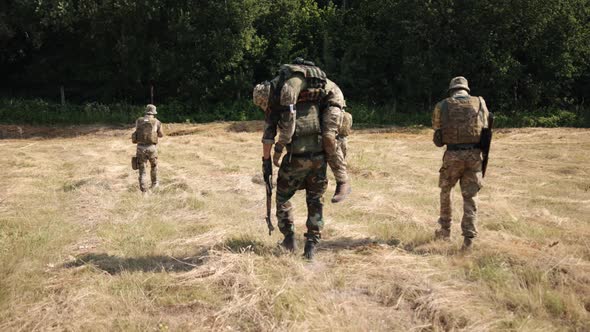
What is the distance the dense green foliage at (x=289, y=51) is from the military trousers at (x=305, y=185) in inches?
721

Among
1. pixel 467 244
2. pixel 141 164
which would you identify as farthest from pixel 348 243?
pixel 141 164

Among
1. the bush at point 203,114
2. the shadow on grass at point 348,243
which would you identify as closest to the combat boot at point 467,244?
the shadow on grass at point 348,243

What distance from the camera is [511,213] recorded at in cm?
656

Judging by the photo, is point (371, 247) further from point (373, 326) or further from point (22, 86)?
point (22, 86)

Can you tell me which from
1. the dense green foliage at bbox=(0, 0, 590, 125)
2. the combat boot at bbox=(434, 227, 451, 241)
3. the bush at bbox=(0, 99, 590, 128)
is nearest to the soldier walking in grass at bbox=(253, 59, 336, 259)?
the combat boot at bbox=(434, 227, 451, 241)

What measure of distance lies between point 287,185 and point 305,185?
0.21 meters

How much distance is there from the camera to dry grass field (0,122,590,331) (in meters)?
3.46

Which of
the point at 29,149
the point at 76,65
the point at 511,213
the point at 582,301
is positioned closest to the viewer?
the point at 582,301

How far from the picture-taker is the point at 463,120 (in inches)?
198

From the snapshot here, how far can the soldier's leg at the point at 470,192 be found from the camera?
16.5 ft

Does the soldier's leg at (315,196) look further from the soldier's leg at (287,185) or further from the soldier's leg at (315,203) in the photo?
the soldier's leg at (287,185)

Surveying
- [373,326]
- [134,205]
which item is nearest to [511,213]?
[373,326]

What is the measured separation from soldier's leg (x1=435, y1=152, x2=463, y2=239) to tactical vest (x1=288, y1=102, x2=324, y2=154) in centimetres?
160

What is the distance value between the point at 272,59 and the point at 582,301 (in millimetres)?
22552
